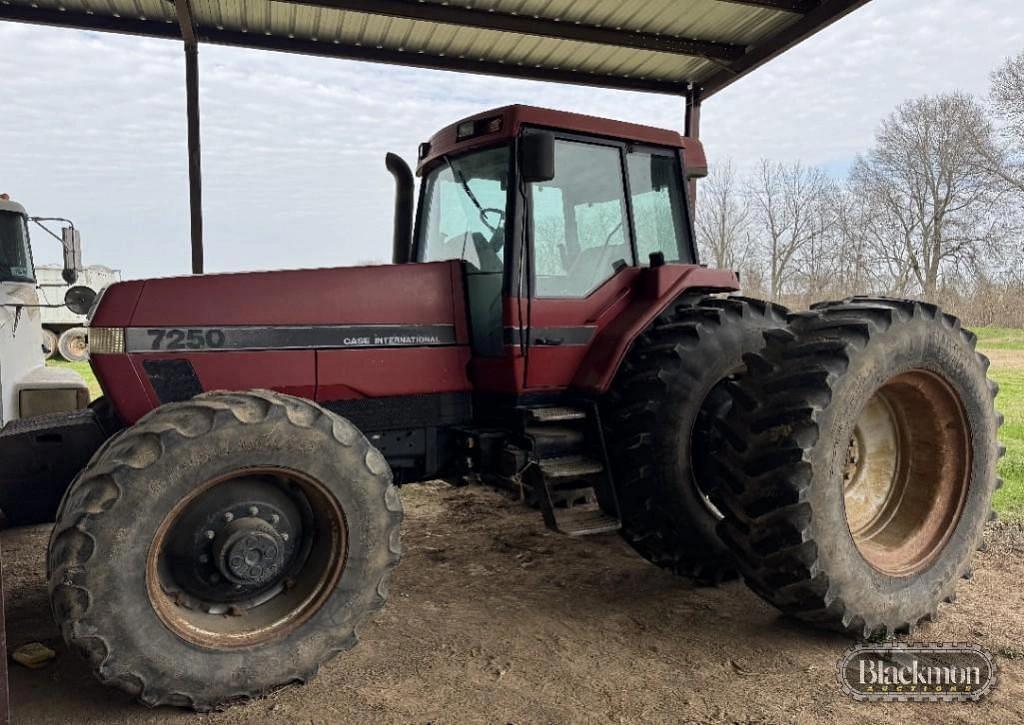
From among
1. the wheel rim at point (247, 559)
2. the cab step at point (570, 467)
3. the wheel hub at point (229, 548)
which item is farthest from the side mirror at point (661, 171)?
the wheel hub at point (229, 548)

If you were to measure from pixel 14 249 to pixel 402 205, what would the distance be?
139 inches

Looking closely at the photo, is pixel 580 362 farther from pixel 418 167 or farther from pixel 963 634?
pixel 963 634

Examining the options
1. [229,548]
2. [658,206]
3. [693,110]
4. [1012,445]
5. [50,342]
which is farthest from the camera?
[50,342]

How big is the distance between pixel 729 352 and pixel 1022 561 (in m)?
2.26

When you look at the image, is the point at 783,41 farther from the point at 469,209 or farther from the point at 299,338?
the point at 299,338

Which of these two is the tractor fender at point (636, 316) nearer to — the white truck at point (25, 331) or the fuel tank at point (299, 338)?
the fuel tank at point (299, 338)

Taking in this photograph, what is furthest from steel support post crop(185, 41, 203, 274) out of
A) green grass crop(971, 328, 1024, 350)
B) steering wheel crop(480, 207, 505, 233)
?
green grass crop(971, 328, 1024, 350)

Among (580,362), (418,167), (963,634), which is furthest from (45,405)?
(963,634)

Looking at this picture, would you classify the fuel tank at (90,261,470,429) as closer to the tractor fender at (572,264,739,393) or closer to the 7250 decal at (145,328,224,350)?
the 7250 decal at (145,328,224,350)

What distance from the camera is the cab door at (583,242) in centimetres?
398

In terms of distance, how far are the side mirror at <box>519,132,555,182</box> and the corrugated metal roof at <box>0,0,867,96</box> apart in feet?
11.8

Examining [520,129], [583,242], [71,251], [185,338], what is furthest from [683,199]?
[71,251]

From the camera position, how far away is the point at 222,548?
2.93 m

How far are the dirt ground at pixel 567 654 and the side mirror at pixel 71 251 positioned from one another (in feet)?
8.32
